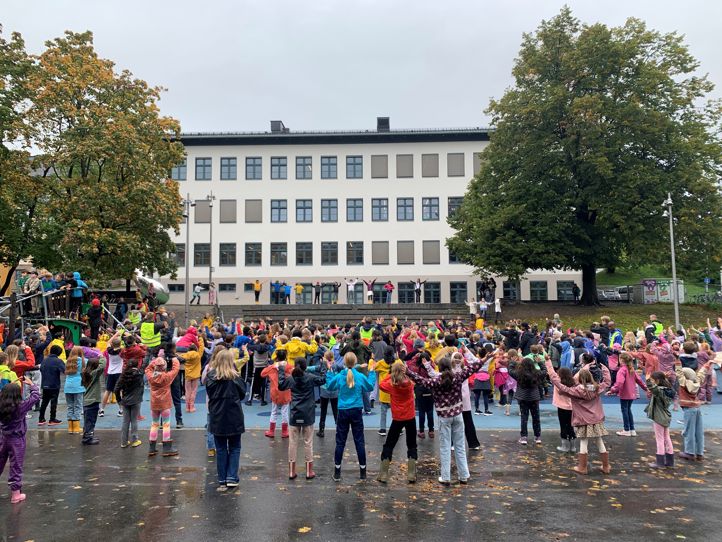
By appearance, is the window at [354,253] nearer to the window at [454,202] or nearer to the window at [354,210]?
the window at [354,210]

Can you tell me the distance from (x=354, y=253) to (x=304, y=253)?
4438 millimetres

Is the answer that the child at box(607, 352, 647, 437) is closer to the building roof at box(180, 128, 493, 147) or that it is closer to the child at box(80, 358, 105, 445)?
the child at box(80, 358, 105, 445)

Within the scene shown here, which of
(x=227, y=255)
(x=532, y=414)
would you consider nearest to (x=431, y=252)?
(x=227, y=255)

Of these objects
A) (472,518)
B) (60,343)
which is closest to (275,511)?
(472,518)

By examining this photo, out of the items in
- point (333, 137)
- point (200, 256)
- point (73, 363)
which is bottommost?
point (73, 363)

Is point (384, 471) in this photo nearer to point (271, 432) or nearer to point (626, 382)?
point (271, 432)

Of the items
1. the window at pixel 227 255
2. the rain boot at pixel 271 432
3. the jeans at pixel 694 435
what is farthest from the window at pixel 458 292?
the jeans at pixel 694 435

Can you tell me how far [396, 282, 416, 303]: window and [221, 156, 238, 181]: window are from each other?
17.7 meters

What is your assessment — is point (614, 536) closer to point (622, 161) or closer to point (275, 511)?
point (275, 511)

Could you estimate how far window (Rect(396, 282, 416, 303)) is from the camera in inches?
1825

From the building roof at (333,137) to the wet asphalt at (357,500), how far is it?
40.0 metres

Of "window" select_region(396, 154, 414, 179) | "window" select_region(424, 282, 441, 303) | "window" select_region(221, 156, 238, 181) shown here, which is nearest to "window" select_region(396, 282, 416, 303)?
"window" select_region(424, 282, 441, 303)

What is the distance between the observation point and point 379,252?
154ft

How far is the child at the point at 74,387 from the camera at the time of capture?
36.1ft
